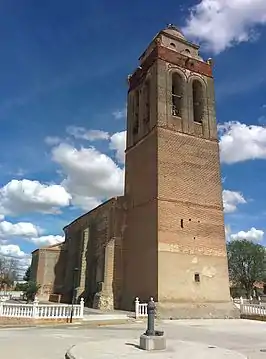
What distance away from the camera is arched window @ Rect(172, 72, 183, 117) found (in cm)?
2683

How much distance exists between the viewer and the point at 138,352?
855cm

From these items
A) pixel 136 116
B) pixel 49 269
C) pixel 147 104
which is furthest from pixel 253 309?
pixel 49 269

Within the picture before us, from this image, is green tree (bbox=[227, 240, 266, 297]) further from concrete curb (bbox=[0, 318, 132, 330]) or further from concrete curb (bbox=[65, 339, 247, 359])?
concrete curb (bbox=[65, 339, 247, 359])

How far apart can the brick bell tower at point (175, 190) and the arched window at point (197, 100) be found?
0.25 ft

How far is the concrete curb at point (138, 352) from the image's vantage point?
798 cm

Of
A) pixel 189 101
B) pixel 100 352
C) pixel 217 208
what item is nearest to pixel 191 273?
pixel 217 208

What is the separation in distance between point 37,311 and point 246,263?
123 feet

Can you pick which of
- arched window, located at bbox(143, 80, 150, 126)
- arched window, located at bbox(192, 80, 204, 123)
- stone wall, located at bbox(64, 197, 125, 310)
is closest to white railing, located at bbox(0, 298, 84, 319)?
stone wall, located at bbox(64, 197, 125, 310)

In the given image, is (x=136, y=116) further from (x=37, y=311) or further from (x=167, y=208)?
(x=37, y=311)

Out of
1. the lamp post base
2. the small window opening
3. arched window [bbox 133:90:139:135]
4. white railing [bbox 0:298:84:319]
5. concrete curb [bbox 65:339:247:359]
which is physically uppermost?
arched window [bbox 133:90:139:135]

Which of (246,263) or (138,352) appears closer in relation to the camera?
(138,352)

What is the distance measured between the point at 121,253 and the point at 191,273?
17.7 feet

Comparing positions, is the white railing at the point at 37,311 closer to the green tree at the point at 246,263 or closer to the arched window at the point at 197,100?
the arched window at the point at 197,100

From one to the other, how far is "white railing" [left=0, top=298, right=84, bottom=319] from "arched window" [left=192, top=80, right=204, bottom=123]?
1642 centimetres
